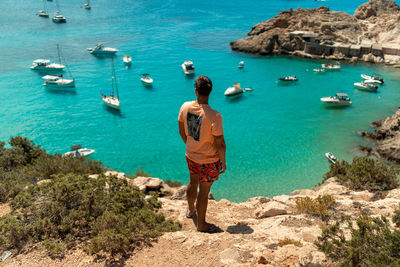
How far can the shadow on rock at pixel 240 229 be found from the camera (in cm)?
622

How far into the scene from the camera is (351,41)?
54.5m

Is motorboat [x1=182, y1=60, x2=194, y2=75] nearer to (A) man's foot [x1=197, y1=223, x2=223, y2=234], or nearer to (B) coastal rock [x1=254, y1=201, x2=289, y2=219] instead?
(B) coastal rock [x1=254, y1=201, x2=289, y2=219]

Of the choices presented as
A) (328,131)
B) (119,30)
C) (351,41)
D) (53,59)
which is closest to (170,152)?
(328,131)

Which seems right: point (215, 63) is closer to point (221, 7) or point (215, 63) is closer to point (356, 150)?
point (356, 150)

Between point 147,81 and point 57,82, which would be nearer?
point 57,82

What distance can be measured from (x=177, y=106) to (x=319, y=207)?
29107mm

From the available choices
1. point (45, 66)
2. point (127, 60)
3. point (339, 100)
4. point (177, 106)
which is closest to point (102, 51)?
point (127, 60)

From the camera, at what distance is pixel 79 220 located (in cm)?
605

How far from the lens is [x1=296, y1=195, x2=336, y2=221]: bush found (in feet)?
22.5

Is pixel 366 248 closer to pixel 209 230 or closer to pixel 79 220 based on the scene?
pixel 209 230

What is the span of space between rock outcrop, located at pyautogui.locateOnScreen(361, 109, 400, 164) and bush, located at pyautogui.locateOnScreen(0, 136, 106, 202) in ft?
69.8

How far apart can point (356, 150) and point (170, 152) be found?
52.0 ft

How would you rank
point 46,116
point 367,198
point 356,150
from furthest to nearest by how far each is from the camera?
point 46,116
point 356,150
point 367,198

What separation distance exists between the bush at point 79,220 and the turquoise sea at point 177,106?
1261 centimetres
